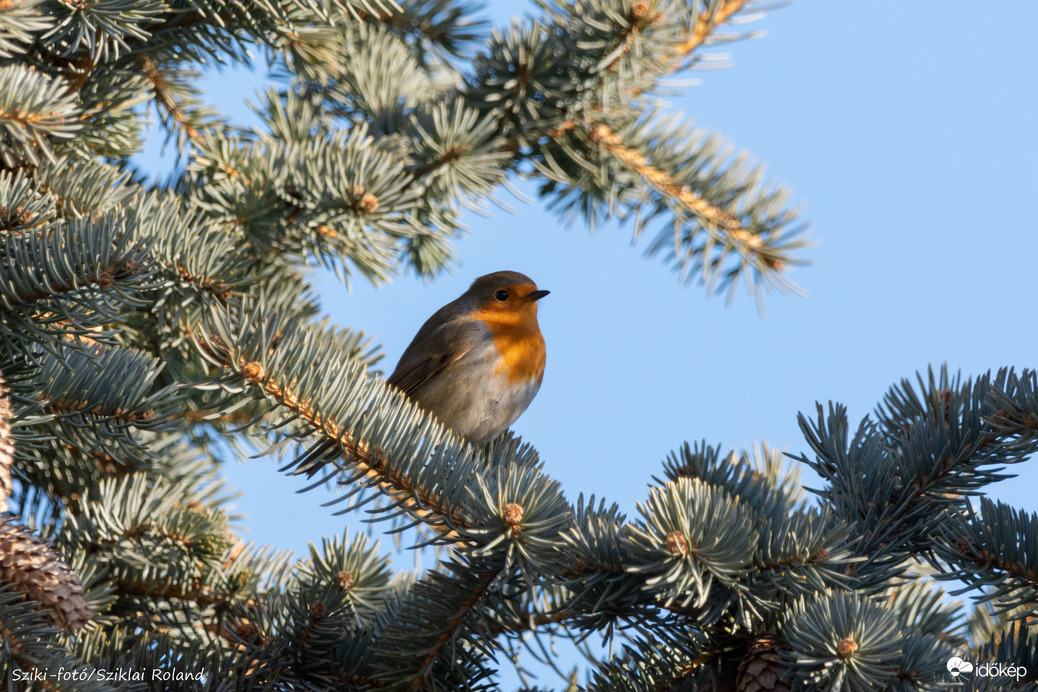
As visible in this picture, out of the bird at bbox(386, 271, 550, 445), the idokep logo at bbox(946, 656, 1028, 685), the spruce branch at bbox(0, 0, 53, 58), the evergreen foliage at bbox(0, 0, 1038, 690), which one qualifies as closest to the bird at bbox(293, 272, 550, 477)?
the bird at bbox(386, 271, 550, 445)

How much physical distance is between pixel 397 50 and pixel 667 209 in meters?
1.31

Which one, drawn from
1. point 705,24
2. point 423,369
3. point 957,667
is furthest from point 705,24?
point 957,667

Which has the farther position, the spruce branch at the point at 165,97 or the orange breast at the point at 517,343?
the orange breast at the point at 517,343

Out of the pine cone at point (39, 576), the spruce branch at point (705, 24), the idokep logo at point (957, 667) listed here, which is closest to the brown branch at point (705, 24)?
the spruce branch at point (705, 24)

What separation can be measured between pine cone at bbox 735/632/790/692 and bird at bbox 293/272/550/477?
2.25 metres

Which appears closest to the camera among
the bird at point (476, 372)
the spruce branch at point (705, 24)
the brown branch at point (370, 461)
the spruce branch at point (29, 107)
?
the brown branch at point (370, 461)

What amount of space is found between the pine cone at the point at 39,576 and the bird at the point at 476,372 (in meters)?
2.47

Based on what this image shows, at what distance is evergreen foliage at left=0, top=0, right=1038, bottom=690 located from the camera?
201cm

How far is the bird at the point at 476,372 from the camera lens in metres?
4.47

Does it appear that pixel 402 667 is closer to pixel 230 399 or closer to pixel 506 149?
pixel 230 399

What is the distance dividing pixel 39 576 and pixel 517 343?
295cm

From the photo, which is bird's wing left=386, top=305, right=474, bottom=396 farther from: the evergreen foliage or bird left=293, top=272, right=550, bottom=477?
the evergreen foliage

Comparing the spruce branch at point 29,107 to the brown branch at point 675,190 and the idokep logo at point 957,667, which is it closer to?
the brown branch at point 675,190

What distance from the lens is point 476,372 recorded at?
4.52 m
